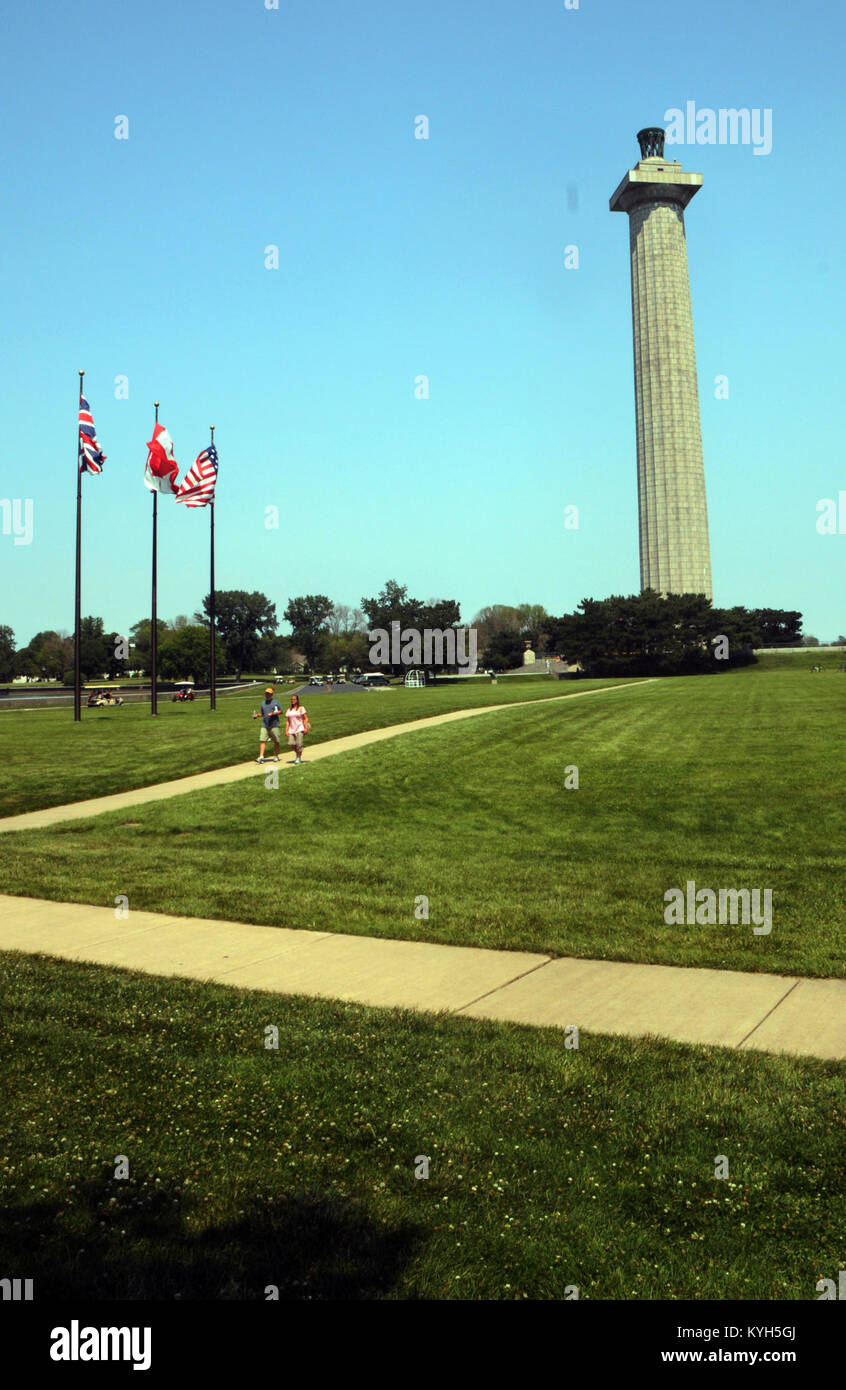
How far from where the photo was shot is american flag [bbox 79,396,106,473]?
1325 inches

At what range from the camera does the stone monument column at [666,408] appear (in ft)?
440

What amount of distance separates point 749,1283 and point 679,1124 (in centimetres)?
127

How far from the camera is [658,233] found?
136125 millimetres

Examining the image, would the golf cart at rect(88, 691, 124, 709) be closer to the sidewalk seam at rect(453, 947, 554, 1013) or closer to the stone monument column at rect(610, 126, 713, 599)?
the sidewalk seam at rect(453, 947, 554, 1013)

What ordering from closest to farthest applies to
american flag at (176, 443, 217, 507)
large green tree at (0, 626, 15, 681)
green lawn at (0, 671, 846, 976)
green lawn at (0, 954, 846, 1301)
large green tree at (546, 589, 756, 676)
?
green lawn at (0, 954, 846, 1301) → green lawn at (0, 671, 846, 976) → american flag at (176, 443, 217, 507) → large green tree at (546, 589, 756, 676) → large green tree at (0, 626, 15, 681)

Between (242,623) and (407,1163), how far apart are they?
7148 inches

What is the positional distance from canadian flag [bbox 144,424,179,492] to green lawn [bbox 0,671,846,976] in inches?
649

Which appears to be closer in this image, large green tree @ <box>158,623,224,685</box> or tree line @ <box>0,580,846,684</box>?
tree line @ <box>0,580,846,684</box>

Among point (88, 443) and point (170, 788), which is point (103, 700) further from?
point (170, 788)

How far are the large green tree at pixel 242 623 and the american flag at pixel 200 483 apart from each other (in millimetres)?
143001

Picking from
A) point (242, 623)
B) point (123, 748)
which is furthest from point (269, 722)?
point (242, 623)

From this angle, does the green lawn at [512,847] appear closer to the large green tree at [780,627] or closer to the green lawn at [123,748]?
the green lawn at [123,748]

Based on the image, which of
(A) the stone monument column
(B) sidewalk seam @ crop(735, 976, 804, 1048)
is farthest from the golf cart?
(A) the stone monument column
